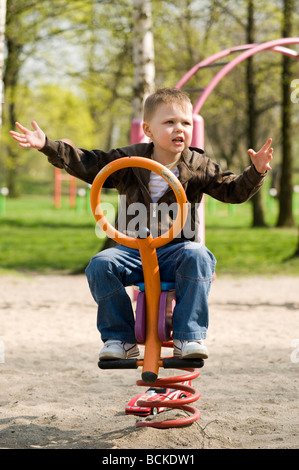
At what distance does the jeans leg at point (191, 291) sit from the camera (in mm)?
2926

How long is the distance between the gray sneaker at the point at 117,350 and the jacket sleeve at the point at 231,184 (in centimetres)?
85

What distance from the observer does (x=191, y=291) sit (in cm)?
293

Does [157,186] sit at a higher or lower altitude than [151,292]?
higher

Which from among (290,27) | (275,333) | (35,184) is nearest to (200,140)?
(275,333)

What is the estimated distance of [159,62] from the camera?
63.7ft

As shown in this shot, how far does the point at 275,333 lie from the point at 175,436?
10.7 feet

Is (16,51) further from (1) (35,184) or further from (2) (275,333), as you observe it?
(1) (35,184)

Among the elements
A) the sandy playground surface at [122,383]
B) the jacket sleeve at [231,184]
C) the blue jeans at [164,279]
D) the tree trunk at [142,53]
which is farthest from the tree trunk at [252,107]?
the blue jeans at [164,279]

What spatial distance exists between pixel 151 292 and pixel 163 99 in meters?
0.91

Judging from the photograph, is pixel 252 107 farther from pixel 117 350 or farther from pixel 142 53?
pixel 117 350

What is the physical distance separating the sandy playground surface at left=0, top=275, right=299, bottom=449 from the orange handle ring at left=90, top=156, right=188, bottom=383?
0.48 m

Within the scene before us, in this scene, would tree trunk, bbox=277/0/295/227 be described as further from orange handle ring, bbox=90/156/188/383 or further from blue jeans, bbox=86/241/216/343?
orange handle ring, bbox=90/156/188/383

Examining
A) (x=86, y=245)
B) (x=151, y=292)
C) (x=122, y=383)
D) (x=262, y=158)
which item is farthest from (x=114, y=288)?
(x=86, y=245)

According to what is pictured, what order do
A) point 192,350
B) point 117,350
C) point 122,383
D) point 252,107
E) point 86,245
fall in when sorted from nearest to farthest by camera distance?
point 192,350 < point 117,350 < point 122,383 < point 86,245 < point 252,107
